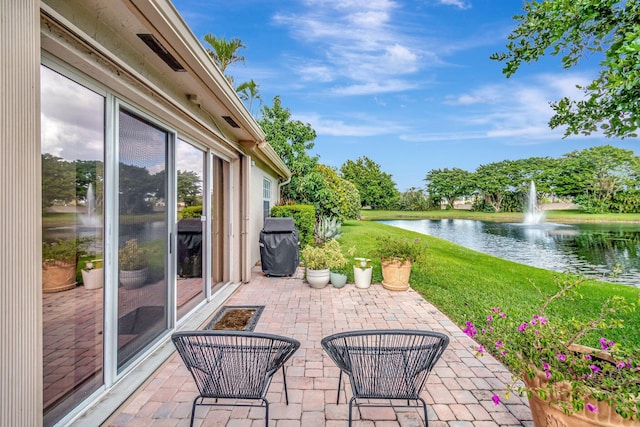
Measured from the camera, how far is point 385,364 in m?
1.98

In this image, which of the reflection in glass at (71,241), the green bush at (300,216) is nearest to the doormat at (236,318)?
the reflection in glass at (71,241)

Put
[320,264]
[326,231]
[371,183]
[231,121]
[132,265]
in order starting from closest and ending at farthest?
1. [132,265]
2. [231,121]
3. [320,264]
4. [326,231]
5. [371,183]

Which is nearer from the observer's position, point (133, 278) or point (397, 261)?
point (133, 278)

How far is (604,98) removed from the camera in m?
2.71

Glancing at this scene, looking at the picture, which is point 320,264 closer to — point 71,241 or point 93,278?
point 93,278

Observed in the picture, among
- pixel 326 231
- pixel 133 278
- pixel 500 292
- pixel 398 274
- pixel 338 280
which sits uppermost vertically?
pixel 133 278

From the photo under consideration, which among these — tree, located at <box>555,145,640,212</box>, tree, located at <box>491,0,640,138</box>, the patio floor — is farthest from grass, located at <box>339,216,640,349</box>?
tree, located at <box>555,145,640,212</box>

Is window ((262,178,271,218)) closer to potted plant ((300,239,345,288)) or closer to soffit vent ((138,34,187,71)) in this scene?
potted plant ((300,239,345,288))

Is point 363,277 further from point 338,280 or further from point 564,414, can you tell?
point 564,414

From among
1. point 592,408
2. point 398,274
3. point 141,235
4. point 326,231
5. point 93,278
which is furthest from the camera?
point 326,231

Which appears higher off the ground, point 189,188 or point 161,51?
point 161,51

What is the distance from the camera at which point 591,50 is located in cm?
309

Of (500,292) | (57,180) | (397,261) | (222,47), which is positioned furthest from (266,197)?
(222,47)

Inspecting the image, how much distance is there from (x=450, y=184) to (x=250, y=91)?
38403 millimetres
